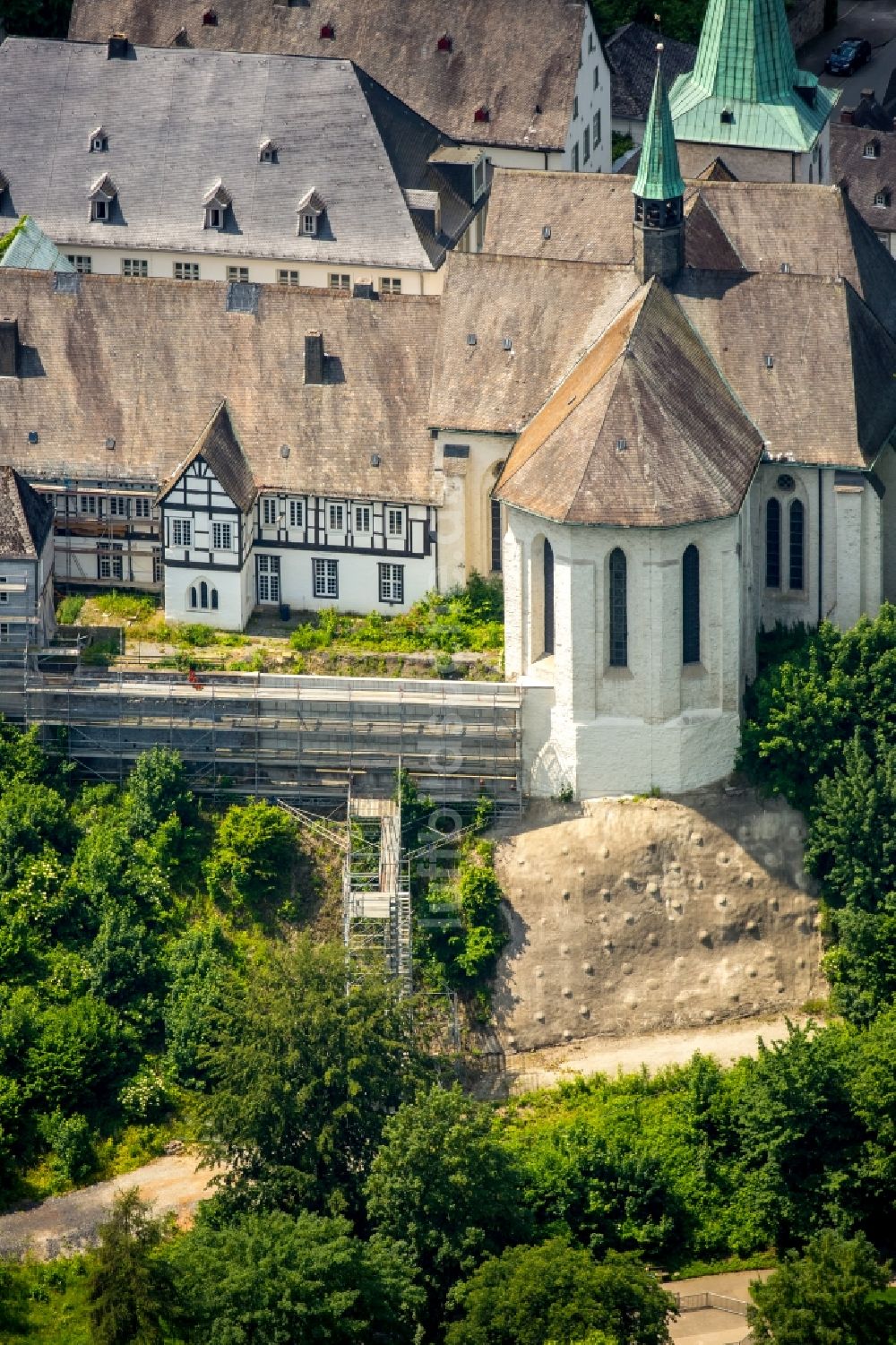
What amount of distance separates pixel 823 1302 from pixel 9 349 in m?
50.7

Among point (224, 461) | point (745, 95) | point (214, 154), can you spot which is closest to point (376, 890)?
point (224, 461)

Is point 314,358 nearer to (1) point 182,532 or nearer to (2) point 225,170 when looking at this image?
(1) point 182,532

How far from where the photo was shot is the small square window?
167m

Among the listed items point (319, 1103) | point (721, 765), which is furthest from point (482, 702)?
point (319, 1103)

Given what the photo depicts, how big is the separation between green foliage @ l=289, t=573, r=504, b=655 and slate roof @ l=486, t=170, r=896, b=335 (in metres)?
13.3

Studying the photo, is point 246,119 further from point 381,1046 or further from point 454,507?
point 381,1046

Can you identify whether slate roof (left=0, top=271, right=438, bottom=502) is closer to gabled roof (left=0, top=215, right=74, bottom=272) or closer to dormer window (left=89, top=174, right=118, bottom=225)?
gabled roof (left=0, top=215, right=74, bottom=272)

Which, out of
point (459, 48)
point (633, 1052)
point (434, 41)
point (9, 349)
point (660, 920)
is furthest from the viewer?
point (434, 41)

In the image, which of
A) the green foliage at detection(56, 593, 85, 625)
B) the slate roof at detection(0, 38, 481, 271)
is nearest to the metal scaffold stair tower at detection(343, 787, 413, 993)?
the green foliage at detection(56, 593, 85, 625)

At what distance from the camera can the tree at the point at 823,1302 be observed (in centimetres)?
13988

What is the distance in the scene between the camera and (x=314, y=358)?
167 m

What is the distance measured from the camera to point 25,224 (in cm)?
17900

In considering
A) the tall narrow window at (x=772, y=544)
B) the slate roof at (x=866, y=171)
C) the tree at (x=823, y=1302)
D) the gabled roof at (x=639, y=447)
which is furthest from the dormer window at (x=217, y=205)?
the tree at (x=823, y=1302)

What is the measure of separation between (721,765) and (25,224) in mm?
38426
